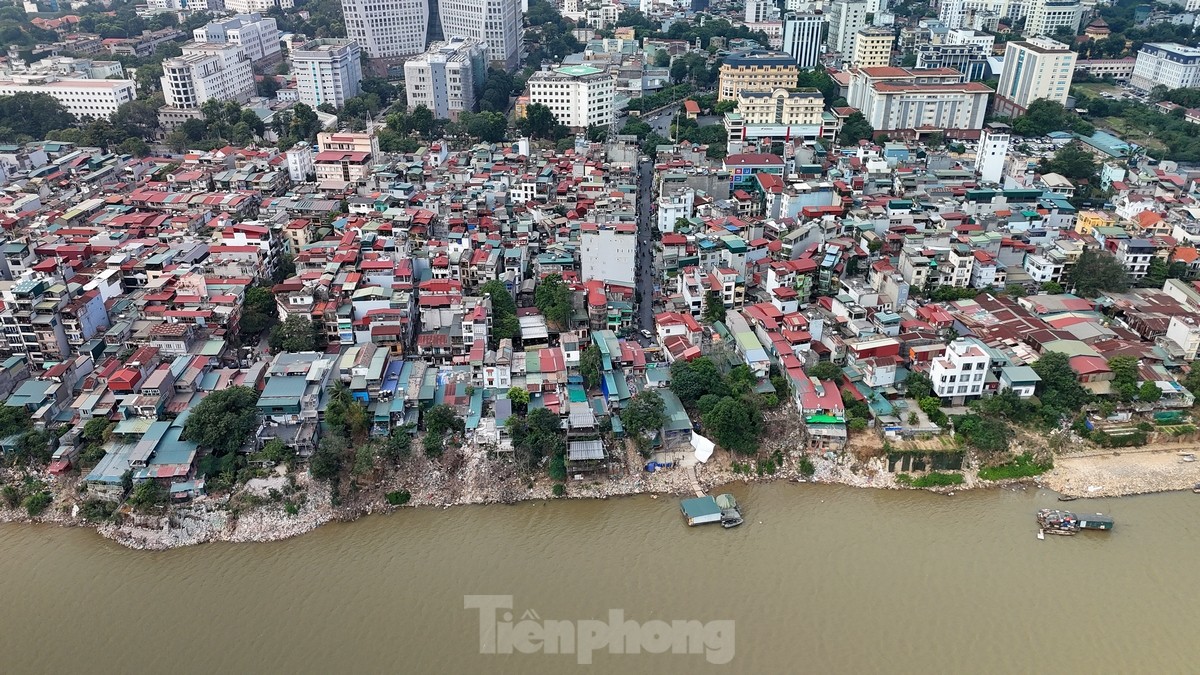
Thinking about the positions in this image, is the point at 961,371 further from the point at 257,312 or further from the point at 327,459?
the point at 257,312

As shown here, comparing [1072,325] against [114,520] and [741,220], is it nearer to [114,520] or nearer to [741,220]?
[741,220]

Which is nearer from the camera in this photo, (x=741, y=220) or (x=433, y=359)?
(x=433, y=359)

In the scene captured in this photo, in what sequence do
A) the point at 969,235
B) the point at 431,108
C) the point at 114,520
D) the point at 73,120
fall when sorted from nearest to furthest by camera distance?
the point at 114,520 → the point at 969,235 → the point at 73,120 → the point at 431,108

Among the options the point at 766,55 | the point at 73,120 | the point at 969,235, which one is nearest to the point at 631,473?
the point at 969,235

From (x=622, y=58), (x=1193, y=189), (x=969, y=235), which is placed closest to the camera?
(x=969, y=235)

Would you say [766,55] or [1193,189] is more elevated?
[766,55]

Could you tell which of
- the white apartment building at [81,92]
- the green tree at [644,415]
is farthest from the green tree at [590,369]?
the white apartment building at [81,92]

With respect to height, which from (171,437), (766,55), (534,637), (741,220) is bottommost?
(534,637)
